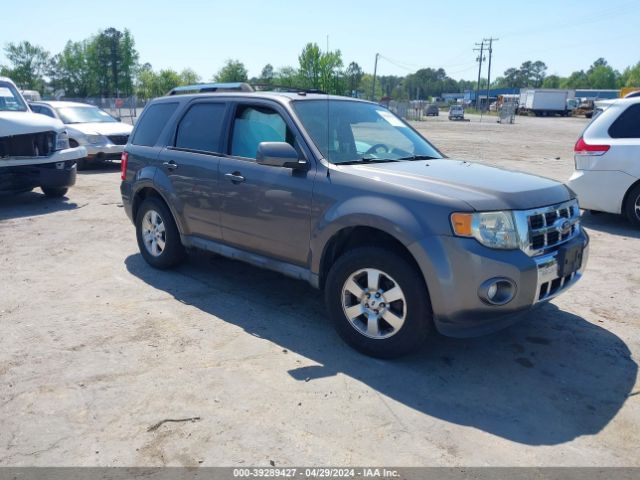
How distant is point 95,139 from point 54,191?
408 cm

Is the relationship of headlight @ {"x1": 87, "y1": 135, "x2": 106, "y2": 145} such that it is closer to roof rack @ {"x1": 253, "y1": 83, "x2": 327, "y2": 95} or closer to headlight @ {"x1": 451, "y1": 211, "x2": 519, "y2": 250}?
roof rack @ {"x1": 253, "y1": 83, "x2": 327, "y2": 95}

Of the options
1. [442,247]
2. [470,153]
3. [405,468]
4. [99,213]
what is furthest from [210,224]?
[470,153]

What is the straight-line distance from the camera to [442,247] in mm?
3559

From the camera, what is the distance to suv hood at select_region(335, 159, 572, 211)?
3668 millimetres

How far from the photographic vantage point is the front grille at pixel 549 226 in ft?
12.1

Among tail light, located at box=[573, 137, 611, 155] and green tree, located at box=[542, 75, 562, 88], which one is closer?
tail light, located at box=[573, 137, 611, 155]

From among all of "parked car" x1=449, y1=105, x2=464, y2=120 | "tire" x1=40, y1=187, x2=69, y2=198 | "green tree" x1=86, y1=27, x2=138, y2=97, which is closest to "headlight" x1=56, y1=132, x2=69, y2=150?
"tire" x1=40, y1=187, x2=69, y2=198

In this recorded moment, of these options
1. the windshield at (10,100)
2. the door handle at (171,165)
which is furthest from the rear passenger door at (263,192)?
the windshield at (10,100)

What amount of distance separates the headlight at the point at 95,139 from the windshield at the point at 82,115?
3.34 feet

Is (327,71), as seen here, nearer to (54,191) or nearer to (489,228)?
(54,191)

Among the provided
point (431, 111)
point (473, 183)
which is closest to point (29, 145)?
point (473, 183)

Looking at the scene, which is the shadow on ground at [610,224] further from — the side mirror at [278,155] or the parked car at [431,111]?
the parked car at [431,111]

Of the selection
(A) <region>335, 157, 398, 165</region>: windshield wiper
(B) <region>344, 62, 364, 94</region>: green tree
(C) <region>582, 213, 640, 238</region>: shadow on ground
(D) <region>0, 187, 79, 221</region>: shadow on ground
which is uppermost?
(B) <region>344, 62, 364, 94</region>: green tree

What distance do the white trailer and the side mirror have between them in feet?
237
